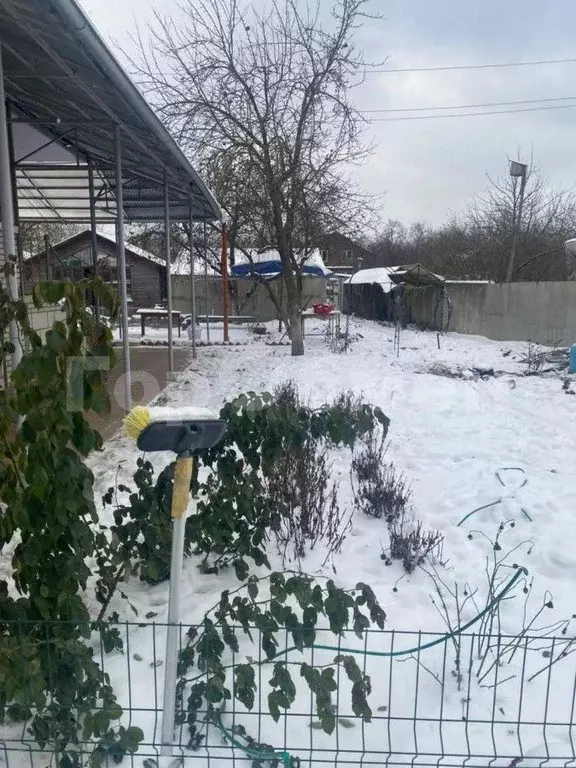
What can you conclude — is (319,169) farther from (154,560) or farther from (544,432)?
(154,560)

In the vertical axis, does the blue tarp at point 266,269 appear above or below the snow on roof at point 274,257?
below

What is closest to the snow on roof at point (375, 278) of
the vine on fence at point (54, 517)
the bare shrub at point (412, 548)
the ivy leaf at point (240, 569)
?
the bare shrub at point (412, 548)

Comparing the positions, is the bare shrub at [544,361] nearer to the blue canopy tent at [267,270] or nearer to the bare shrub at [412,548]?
the blue canopy tent at [267,270]

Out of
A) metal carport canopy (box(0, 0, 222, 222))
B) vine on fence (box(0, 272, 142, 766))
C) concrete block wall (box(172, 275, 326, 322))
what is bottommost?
vine on fence (box(0, 272, 142, 766))

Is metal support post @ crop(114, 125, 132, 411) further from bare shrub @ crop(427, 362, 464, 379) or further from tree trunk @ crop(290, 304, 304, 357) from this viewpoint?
tree trunk @ crop(290, 304, 304, 357)

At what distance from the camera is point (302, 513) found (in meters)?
3.79

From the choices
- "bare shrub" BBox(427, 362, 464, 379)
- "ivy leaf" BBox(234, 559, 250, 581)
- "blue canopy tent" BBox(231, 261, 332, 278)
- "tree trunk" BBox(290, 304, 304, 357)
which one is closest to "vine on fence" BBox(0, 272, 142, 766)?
"ivy leaf" BBox(234, 559, 250, 581)

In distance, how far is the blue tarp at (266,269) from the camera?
49.8 ft

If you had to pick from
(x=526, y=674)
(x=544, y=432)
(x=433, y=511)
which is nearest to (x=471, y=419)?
(x=544, y=432)

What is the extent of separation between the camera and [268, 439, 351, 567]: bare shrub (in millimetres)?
3662

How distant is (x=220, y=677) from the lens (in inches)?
82.7

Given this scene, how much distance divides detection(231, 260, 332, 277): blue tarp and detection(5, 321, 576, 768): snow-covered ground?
6574mm

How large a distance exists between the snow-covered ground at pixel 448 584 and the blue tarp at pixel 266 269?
6.57 m

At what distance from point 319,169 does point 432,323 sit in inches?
384
